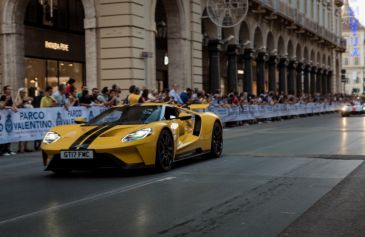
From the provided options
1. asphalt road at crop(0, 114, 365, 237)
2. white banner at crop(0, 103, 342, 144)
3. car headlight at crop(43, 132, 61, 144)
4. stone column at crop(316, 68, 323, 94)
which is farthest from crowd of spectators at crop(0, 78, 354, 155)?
stone column at crop(316, 68, 323, 94)

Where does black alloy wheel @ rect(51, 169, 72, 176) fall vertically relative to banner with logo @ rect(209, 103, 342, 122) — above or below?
below

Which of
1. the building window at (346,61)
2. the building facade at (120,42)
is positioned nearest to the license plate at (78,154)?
the building facade at (120,42)

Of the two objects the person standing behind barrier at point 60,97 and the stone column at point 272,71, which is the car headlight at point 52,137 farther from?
the stone column at point 272,71

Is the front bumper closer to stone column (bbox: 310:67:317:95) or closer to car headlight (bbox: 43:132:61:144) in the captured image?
car headlight (bbox: 43:132:61:144)

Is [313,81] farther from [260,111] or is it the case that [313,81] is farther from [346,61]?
[346,61]

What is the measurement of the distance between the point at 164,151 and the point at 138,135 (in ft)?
2.23

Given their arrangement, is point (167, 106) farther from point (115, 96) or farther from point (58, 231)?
point (115, 96)

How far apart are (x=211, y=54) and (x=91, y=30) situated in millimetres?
11350

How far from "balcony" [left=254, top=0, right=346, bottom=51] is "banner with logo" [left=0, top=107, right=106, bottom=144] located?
85.0 feet

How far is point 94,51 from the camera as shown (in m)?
25.9

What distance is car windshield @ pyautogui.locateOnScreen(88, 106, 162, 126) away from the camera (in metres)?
10.4

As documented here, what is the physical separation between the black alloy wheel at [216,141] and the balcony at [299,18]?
29.3 metres

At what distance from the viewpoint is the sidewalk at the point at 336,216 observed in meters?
5.74

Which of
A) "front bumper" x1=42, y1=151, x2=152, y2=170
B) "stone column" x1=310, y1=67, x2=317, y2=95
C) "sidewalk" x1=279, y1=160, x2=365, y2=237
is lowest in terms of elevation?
"sidewalk" x1=279, y1=160, x2=365, y2=237
